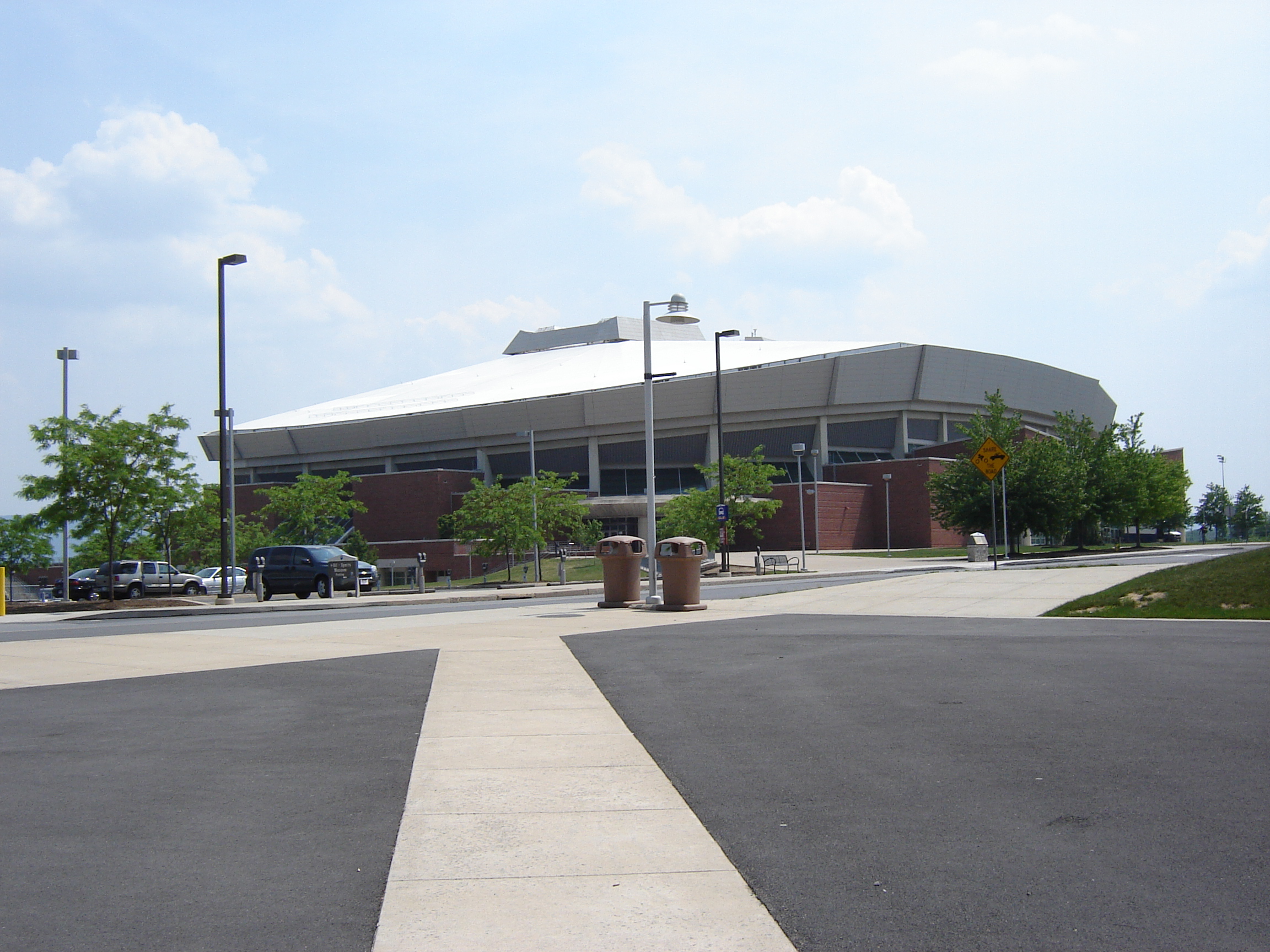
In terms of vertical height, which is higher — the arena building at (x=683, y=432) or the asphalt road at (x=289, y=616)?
the arena building at (x=683, y=432)

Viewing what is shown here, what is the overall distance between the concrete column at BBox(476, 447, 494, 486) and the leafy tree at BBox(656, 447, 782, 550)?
2804 cm

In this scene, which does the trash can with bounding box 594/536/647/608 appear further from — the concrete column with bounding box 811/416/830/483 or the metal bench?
the concrete column with bounding box 811/416/830/483

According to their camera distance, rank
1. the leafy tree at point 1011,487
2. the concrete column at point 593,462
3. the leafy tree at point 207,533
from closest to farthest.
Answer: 1. the leafy tree at point 207,533
2. the leafy tree at point 1011,487
3. the concrete column at point 593,462

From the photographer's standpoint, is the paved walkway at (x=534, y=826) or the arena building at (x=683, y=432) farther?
the arena building at (x=683, y=432)

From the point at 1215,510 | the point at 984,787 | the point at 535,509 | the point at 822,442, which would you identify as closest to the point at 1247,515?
the point at 1215,510

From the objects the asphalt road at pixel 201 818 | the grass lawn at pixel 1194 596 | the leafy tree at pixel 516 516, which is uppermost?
the leafy tree at pixel 516 516

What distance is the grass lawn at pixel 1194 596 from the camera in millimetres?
16297

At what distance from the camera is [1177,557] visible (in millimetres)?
38625

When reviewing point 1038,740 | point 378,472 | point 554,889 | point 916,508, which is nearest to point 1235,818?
point 1038,740

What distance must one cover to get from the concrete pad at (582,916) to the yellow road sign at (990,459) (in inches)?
1087

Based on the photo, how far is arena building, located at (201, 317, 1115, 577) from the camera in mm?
70812

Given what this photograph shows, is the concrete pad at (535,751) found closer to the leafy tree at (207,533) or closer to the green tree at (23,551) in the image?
the leafy tree at (207,533)

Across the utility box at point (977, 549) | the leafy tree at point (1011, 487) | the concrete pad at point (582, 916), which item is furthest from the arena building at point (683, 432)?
the concrete pad at point (582, 916)

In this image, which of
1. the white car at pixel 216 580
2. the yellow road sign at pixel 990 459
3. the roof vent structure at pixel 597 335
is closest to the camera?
the yellow road sign at pixel 990 459
